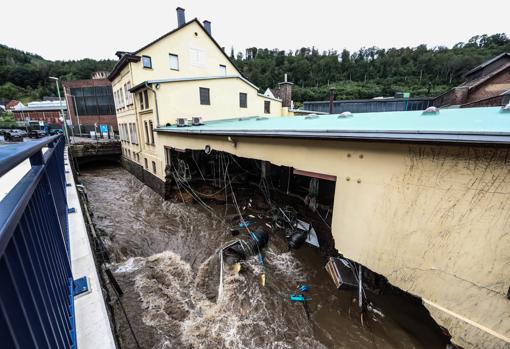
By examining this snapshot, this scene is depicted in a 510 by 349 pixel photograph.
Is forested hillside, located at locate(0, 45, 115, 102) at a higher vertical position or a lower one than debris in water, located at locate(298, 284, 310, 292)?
higher

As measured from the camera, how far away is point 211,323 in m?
4.55

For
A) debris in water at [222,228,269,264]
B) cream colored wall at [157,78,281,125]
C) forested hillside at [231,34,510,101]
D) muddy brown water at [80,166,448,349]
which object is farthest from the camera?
forested hillside at [231,34,510,101]

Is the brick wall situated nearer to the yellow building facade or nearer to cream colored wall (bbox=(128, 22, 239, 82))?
the yellow building facade

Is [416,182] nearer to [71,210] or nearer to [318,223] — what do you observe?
[318,223]

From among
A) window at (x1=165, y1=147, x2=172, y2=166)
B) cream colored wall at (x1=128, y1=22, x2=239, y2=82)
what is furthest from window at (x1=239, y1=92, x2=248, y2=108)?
window at (x1=165, y1=147, x2=172, y2=166)

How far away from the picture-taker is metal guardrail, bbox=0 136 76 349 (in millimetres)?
1101

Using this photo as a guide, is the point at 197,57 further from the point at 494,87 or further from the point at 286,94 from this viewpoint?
the point at 494,87

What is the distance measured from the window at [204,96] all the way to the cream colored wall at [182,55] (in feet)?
13.7

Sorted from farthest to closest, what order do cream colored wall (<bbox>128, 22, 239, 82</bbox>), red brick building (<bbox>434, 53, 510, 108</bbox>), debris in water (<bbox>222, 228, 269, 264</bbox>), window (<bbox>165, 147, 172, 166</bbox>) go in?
red brick building (<bbox>434, 53, 510, 108</bbox>), cream colored wall (<bbox>128, 22, 239, 82</bbox>), window (<bbox>165, 147, 172, 166</bbox>), debris in water (<bbox>222, 228, 269, 264</bbox>)

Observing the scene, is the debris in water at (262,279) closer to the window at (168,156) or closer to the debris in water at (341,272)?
the debris in water at (341,272)

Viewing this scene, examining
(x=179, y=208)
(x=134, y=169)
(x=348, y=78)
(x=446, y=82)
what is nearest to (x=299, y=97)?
(x=348, y=78)

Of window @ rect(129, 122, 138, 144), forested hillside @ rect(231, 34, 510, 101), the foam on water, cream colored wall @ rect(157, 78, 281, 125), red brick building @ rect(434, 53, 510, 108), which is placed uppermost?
forested hillside @ rect(231, 34, 510, 101)

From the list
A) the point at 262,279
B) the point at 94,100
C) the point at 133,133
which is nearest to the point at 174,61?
the point at 133,133

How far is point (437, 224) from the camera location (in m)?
3.13
